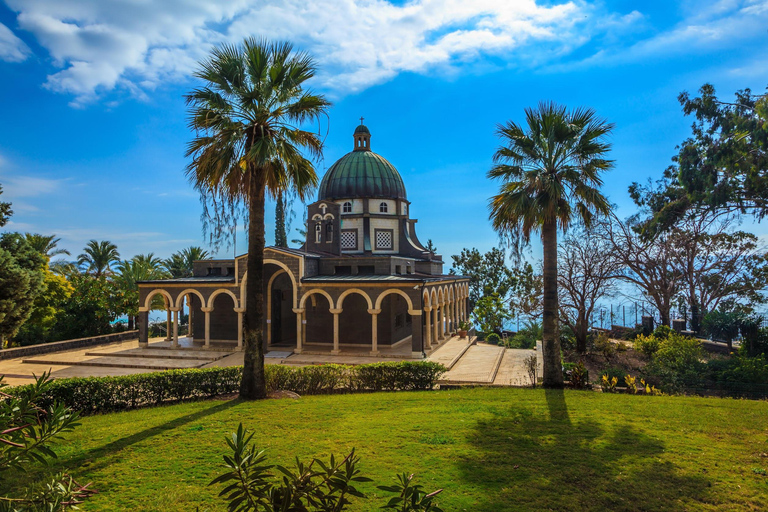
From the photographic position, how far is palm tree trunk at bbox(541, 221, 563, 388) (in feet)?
45.8

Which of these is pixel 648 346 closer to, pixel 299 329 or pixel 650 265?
pixel 650 265

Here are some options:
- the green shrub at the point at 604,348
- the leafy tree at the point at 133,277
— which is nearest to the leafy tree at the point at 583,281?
the green shrub at the point at 604,348

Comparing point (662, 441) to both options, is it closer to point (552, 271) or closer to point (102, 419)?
point (552, 271)

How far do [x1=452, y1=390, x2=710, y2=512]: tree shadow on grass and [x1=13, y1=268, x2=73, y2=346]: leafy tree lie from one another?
27273 mm

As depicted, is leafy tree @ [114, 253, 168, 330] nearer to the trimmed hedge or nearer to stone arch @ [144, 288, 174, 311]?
stone arch @ [144, 288, 174, 311]

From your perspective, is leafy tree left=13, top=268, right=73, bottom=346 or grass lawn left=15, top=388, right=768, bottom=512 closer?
grass lawn left=15, top=388, right=768, bottom=512

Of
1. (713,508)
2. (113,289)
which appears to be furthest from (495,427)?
(113,289)

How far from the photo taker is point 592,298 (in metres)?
23.6

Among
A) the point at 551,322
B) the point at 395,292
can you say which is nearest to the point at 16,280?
the point at 395,292

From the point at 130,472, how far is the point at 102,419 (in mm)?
4890

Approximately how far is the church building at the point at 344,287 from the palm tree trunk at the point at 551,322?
28.3 feet

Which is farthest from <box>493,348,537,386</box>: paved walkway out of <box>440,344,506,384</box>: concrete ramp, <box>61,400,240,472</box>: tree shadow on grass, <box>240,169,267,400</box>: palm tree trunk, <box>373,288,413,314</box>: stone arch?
Answer: <box>61,400,240,472</box>: tree shadow on grass

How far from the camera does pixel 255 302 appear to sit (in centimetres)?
1249

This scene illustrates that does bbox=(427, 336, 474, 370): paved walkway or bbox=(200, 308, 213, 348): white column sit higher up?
bbox=(200, 308, 213, 348): white column
